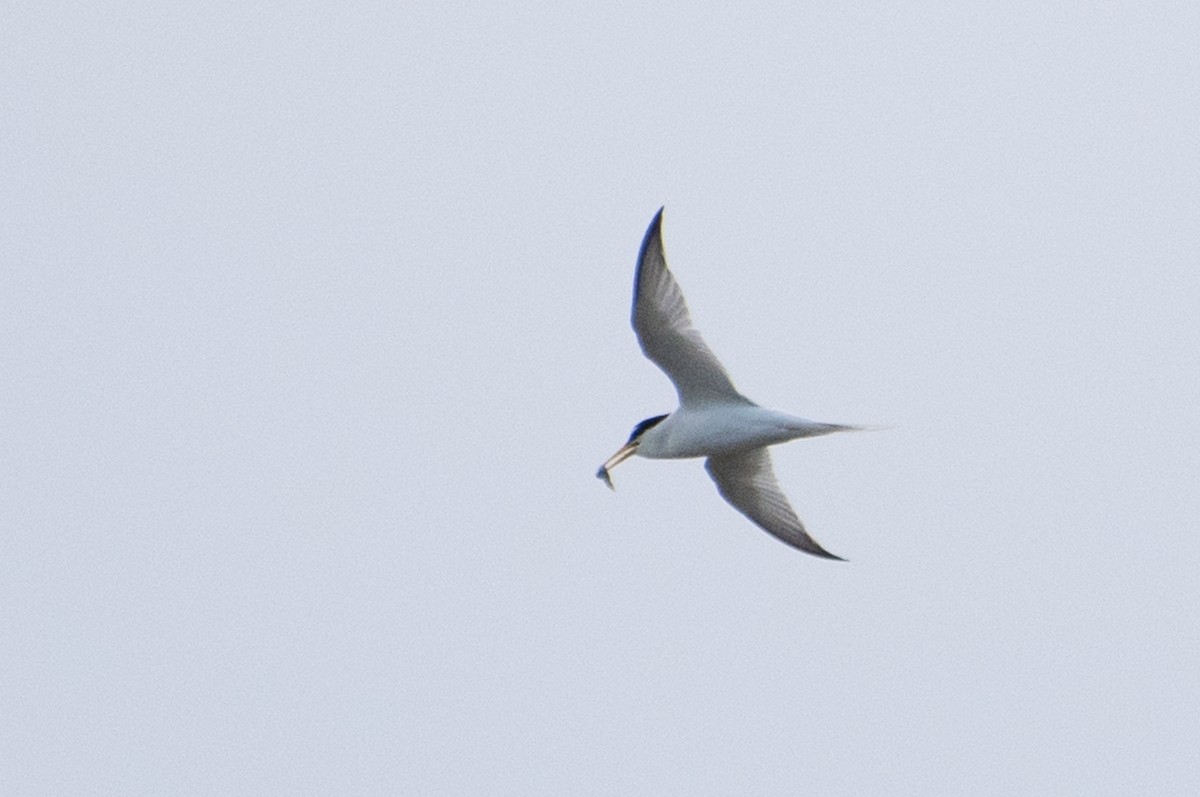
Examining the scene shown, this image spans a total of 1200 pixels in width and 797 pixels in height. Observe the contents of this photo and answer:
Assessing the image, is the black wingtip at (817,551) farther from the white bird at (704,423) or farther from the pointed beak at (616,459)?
the pointed beak at (616,459)

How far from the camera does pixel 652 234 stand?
44.0ft

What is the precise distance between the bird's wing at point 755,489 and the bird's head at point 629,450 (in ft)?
1.72

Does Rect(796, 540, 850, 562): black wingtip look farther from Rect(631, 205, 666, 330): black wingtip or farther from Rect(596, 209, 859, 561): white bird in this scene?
Rect(631, 205, 666, 330): black wingtip

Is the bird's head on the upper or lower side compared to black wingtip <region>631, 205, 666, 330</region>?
lower

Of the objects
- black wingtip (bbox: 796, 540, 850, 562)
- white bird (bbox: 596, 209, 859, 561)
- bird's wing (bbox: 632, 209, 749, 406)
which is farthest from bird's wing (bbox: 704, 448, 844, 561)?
bird's wing (bbox: 632, 209, 749, 406)

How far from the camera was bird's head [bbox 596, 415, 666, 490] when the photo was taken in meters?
15.1

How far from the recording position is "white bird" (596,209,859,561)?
13.7 metres

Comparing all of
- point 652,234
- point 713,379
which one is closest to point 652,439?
point 713,379

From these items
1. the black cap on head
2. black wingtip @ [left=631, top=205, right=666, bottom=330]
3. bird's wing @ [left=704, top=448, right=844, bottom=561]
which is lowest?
bird's wing @ [left=704, top=448, right=844, bottom=561]

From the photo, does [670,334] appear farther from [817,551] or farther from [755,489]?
[817,551]

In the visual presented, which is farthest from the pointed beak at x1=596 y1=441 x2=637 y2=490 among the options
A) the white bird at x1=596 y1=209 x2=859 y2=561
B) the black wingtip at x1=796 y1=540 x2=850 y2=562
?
the black wingtip at x1=796 y1=540 x2=850 y2=562

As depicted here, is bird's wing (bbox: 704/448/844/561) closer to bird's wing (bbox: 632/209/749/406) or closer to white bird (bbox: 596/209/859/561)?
white bird (bbox: 596/209/859/561)

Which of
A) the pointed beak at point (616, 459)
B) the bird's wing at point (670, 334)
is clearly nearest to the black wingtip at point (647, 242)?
the bird's wing at point (670, 334)

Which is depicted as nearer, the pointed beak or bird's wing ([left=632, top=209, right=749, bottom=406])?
bird's wing ([left=632, top=209, right=749, bottom=406])
